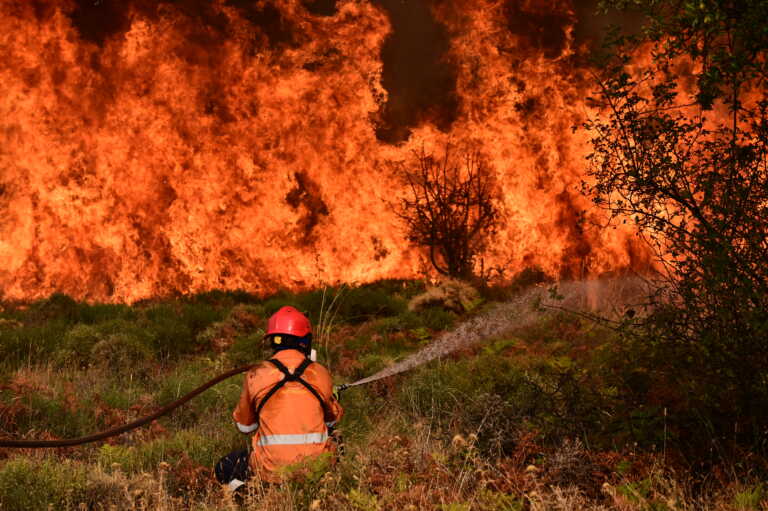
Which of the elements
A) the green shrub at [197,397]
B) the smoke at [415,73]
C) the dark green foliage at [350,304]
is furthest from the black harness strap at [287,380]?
the smoke at [415,73]

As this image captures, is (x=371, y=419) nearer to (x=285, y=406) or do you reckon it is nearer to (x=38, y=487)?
(x=285, y=406)

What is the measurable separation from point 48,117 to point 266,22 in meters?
5.53

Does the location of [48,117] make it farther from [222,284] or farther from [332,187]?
[332,187]

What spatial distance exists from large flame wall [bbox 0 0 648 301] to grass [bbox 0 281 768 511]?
2657mm

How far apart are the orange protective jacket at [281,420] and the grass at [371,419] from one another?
0.68 ft

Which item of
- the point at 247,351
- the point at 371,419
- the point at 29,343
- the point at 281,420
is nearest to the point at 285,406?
the point at 281,420

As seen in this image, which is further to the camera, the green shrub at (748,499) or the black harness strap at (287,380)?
the black harness strap at (287,380)

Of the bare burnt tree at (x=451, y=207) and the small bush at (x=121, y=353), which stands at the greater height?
the bare burnt tree at (x=451, y=207)

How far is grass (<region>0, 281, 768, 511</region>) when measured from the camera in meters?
3.97

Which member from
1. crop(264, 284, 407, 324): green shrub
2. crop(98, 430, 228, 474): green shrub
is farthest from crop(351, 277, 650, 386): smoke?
crop(98, 430, 228, 474): green shrub

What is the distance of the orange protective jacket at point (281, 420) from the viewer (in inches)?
164

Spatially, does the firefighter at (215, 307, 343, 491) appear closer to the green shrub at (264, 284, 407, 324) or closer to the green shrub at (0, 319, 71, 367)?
the green shrub at (0, 319, 71, 367)

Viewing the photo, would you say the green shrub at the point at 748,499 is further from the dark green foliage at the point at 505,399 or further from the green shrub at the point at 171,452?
the green shrub at the point at 171,452

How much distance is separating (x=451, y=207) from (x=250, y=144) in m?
4.87
